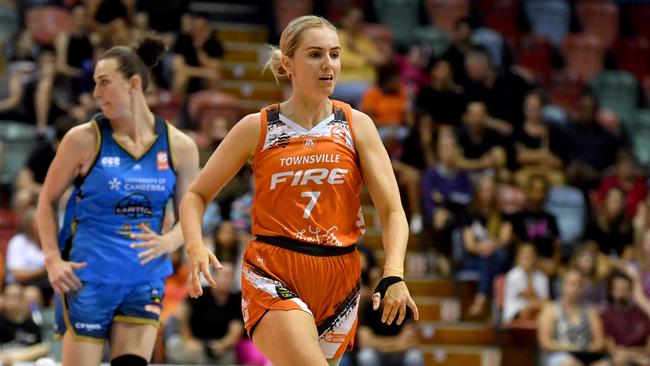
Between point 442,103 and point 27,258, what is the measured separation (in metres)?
5.14

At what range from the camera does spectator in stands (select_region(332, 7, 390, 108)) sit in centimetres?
1249

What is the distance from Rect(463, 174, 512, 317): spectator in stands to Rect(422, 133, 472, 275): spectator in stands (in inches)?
6.5

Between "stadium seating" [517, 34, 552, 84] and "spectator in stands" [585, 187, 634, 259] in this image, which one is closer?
"spectator in stands" [585, 187, 634, 259]

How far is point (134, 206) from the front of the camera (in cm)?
554

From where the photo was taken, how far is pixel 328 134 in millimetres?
4578

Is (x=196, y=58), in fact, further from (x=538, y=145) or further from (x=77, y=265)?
(x=77, y=265)

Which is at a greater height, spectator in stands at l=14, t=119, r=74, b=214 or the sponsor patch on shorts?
the sponsor patch on shorts

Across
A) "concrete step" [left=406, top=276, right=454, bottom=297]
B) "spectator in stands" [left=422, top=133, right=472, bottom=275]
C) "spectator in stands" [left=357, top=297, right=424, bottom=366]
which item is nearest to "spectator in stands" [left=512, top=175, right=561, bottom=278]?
"spectator in stands" [left=422, top=133, right=472, bottom=275]

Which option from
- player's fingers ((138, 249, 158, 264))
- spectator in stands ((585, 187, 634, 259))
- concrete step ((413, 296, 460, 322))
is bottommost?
concrete step ((413, 296, 460, 322))

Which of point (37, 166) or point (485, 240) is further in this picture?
point (485, 240)

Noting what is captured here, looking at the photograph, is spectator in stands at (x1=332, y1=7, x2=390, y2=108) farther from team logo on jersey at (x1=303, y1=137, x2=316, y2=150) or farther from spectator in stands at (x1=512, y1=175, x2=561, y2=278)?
team logo on jersey at (x1=303, y1=137, x2=316, y2=150)

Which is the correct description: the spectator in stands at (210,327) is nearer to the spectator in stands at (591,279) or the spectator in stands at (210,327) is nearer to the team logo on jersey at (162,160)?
the spectator in stands at (591,279)

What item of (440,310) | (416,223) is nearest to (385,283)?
(440,310)

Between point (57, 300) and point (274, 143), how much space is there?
1.74 meters
